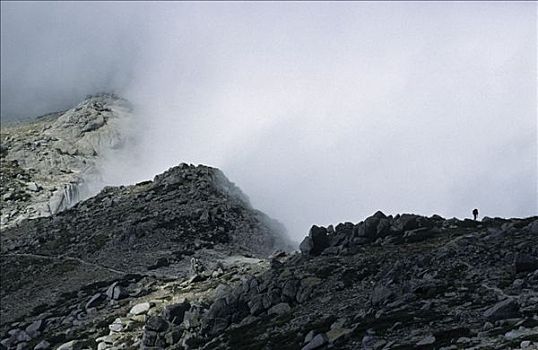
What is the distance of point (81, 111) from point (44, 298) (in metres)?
88.5

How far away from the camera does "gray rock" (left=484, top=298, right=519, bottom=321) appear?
2952 centimetres

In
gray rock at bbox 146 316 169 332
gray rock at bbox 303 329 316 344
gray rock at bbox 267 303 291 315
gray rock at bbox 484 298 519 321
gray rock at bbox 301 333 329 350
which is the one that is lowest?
gray rock at bbox 484 298 519 321

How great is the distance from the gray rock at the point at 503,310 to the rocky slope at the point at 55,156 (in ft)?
A: 302

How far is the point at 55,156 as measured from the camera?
139125mm

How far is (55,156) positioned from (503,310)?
121 meters

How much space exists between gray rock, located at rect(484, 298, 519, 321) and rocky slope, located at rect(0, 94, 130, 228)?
9204 centimetres

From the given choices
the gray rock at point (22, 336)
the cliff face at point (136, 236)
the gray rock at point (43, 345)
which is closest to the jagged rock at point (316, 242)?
the gray rock at point (43, 345)

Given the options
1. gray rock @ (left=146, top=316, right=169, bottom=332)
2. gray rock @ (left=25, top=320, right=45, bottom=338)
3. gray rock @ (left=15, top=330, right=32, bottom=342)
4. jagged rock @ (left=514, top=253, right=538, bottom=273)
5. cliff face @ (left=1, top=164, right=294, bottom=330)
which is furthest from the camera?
cliff face @ (left=1, top=164, right=294, bottom=330)

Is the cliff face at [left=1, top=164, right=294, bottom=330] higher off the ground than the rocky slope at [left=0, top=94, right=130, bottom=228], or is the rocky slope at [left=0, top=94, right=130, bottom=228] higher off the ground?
the rocky slope at [left=0, top=94, right=130, bottom=228]

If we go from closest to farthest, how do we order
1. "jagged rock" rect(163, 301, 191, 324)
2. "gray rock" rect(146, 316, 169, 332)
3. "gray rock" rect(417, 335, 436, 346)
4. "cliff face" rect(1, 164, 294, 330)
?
"gray rock" rect(417, 335, 436, 346)
"gray rock" rect(146, 316, 169, 332)
"jagged rock" rect(163, 301, 191, 324)
"cliff face" rect(1, 164, 294, 330)

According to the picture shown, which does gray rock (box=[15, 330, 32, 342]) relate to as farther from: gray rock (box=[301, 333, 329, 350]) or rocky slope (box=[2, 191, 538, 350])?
gray rock (box=[301, 333, 329, 350])

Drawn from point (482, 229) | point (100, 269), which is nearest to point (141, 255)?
point (100, 269)

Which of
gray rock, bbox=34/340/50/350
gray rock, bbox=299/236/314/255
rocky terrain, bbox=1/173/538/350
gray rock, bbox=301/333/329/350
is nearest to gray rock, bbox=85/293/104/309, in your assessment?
rocky terrain, bbox=1/173/538/350

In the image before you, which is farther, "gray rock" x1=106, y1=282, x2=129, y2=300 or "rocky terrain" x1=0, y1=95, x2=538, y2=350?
"gray rock" x1=106, y1=282, x2=129, y2=300
